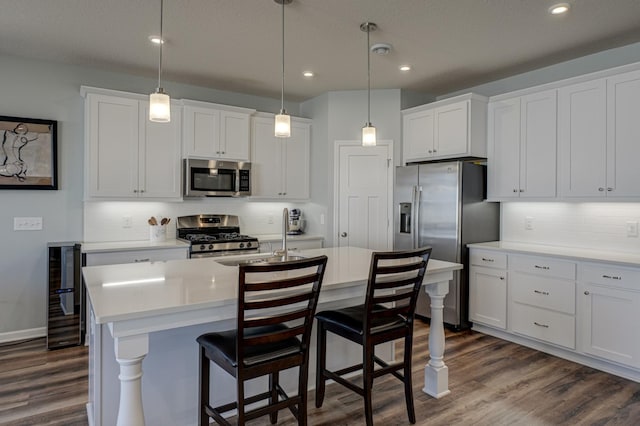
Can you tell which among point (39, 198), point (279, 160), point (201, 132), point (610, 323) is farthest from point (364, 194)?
point (39, 198)

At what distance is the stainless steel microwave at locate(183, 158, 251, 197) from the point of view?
4344 millimetres

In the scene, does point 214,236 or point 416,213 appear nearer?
point 416,213

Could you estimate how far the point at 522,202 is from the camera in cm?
406

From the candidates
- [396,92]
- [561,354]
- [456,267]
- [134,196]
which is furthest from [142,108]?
[561,354]

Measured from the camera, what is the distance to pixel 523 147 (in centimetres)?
387

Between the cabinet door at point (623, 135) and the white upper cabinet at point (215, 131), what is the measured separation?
3.50 meters

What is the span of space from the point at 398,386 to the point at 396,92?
3.30m

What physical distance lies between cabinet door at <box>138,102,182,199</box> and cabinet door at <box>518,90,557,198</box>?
11.5 ft

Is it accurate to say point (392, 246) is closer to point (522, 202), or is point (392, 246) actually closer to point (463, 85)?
point (522, 202)

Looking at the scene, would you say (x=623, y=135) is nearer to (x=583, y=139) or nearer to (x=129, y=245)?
(x=583, y=139)

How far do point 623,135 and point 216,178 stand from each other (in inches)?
151

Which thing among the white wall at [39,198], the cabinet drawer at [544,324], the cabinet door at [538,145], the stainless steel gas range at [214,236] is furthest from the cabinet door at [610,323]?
the white wall at [39,198]

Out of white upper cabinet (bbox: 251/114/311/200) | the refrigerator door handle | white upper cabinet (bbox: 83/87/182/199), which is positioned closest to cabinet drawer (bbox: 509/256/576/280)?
the refrigerator door handle

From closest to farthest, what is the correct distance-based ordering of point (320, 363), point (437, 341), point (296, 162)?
1. point (320, 363)
2. point (437, 341)
3. point (296, 162)
